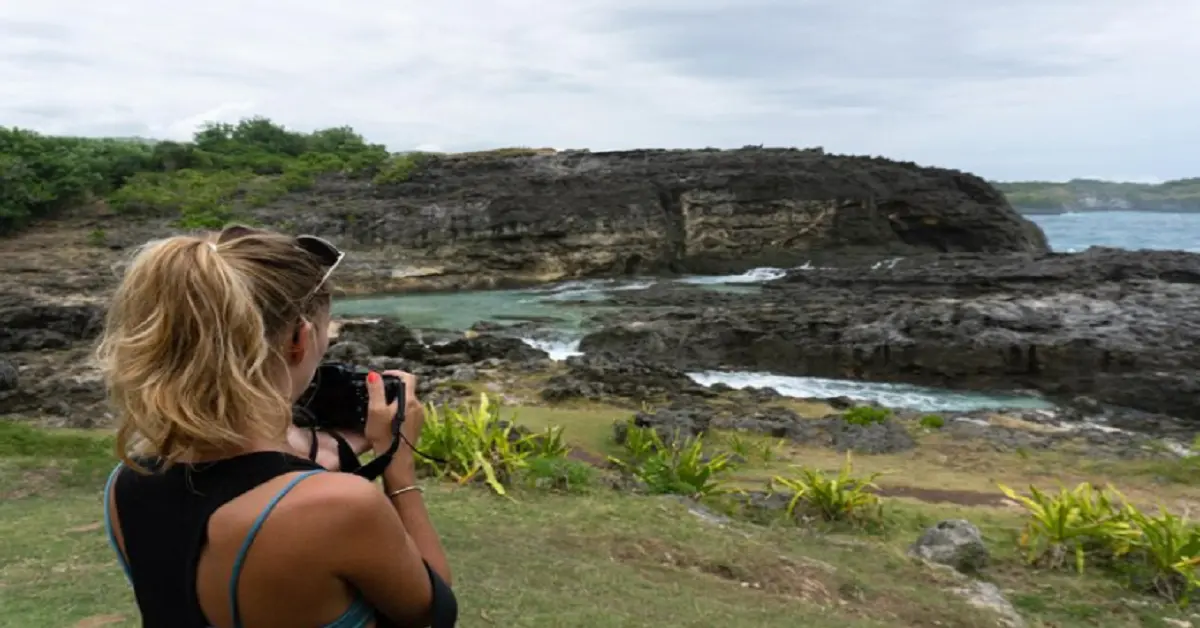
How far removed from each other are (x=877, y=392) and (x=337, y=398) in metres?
19.1

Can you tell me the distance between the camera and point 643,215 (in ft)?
135

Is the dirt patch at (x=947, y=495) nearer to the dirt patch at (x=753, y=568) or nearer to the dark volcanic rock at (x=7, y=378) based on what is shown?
the dirt patch at (x=753, y=568)

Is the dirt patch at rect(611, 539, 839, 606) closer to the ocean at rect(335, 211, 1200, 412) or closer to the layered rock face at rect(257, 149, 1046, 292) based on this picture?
the ocean at rect(335, 211, 1200, 412)

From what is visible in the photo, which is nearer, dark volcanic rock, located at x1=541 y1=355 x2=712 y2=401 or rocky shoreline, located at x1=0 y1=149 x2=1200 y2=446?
dark volcanic rock, located at x1=541 y1=355 x2=712 y2=401

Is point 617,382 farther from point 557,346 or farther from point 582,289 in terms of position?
point 582,289

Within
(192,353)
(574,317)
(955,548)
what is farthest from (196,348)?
(574,317)

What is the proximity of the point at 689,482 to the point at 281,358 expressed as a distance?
23.1 feet

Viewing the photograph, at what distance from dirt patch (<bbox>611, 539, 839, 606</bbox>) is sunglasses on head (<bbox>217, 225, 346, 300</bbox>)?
4.23 m

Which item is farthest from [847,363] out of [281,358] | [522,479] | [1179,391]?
[281,358]

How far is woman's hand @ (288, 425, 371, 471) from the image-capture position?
1.89m

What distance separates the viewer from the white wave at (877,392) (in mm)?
18672

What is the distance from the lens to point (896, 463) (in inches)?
481

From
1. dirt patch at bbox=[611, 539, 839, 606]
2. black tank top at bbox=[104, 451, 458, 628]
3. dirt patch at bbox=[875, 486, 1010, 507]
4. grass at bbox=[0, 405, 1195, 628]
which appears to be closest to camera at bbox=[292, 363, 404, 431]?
black tank top at bbox=[104, 451, 458, 628]

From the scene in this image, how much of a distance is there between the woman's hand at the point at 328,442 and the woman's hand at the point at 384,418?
0.04 metres
